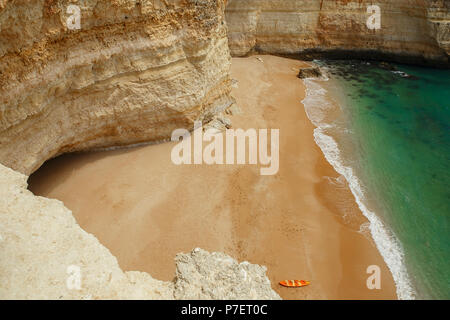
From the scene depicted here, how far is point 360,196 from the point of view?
38.9 ft

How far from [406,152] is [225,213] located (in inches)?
380

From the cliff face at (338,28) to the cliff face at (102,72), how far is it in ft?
34.0

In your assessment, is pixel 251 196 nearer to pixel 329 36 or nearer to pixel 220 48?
pixel 220 48

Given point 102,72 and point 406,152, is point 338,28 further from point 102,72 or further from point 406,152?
point 102,72

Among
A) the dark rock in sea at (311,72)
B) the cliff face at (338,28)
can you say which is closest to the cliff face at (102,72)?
the dark rock in sea at (311,72)

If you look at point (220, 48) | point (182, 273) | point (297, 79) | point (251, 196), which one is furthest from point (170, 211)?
point (297, 79)

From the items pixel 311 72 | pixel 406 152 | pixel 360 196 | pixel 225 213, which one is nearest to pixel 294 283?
pixel 225 213

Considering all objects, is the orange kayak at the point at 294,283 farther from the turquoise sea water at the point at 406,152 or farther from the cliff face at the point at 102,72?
the cliff face at the point at 102,72

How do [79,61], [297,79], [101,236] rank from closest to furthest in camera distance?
[101,236], [79,61], [297,79]

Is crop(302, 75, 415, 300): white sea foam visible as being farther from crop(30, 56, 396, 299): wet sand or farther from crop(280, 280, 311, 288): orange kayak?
crop(280, 280, 311, 288): orange kayak

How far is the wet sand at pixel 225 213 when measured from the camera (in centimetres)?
895

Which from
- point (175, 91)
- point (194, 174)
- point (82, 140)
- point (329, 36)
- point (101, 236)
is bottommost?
point (101, 236)

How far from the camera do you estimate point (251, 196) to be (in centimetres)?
1119

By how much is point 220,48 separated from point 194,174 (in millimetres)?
6102
